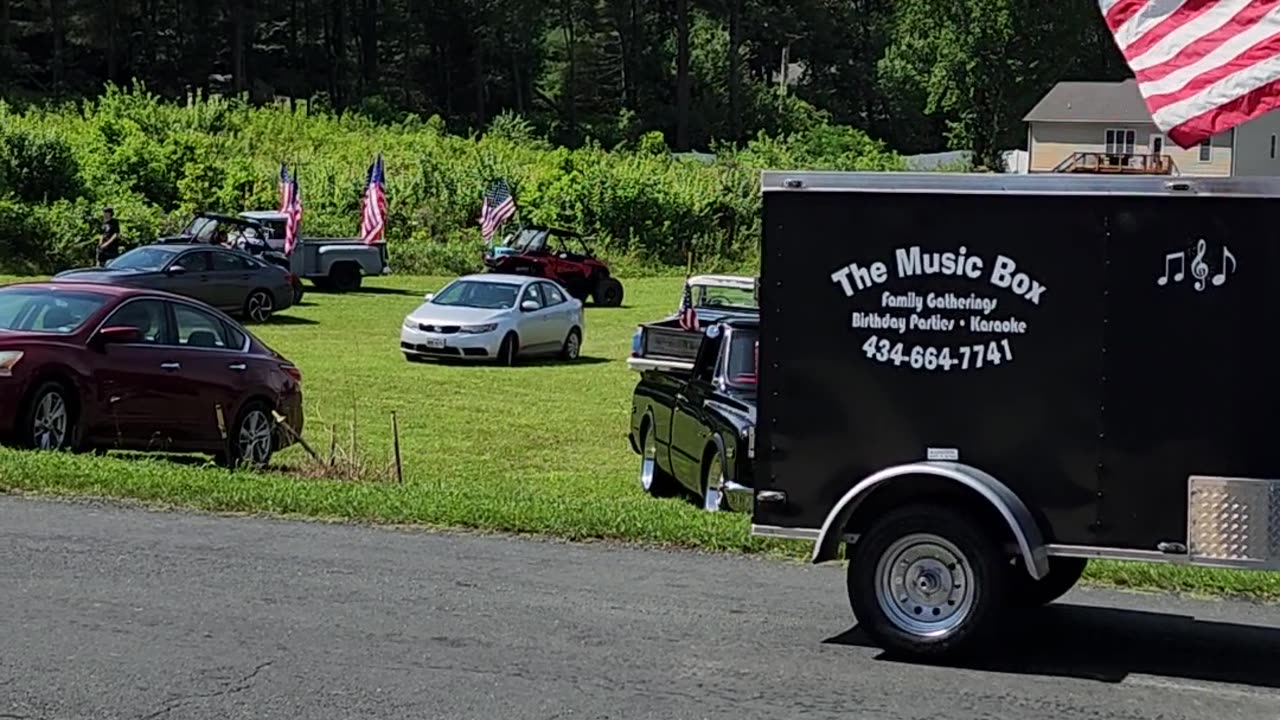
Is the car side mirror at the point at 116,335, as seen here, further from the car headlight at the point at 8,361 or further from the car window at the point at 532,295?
the car window at the point at 532,295

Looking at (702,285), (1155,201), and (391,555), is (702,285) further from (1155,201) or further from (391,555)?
(1155,201)

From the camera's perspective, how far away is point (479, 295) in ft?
98.1

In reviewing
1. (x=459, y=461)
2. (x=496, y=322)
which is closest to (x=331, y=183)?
(x=496, y=322)

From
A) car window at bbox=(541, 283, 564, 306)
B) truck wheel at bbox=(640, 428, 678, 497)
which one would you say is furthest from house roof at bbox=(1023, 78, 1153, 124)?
truck wheel at bbox=(640, 428, 678, 497)

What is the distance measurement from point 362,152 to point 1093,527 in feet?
190

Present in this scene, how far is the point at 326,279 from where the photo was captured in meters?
41.6

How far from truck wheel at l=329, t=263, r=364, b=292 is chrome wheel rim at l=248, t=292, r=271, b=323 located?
776 centimetres

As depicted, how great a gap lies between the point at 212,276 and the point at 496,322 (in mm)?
6789

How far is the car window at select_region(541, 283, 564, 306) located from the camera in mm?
30625

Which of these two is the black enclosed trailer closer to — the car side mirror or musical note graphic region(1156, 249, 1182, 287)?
musical note graphic region(1156, 249, 1182, 287)

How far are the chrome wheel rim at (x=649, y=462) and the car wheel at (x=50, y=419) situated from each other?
16.7 ft

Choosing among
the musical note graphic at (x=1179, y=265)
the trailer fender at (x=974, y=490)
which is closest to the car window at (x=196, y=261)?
the trailer fender at (x=974, y=490)

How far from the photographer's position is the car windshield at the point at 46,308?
14.6 m

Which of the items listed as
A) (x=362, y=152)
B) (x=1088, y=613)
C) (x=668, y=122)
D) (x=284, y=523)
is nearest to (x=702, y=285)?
(x=284, y=523)
